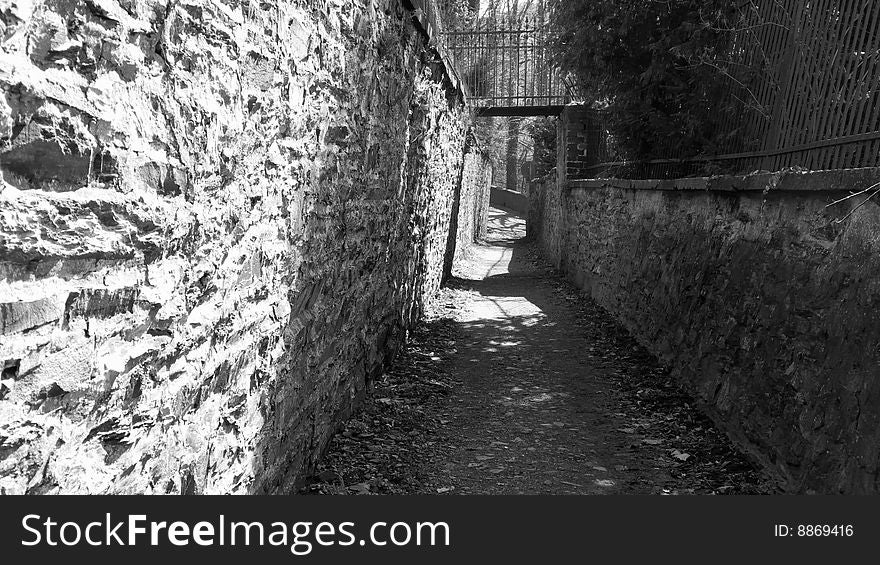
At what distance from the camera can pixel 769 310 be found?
4.27 meters

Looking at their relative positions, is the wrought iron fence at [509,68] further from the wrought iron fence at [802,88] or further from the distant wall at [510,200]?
the distant wall at [510,200]

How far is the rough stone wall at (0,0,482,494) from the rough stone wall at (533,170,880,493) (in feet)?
8.36

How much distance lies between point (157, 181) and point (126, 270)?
0.93 ft

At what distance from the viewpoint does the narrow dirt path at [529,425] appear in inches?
155

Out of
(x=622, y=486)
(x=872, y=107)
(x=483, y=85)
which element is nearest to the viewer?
(x=622, y=486)

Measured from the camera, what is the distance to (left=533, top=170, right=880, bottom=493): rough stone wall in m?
3.32

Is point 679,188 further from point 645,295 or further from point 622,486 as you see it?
point 622,486

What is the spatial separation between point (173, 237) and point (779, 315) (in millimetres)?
3469

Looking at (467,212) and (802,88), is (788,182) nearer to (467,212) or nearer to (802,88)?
(802,88)

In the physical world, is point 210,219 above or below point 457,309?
above

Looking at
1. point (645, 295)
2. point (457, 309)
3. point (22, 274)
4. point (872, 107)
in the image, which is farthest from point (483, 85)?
point (22, 274)

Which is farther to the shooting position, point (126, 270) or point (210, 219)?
point (210, 219)

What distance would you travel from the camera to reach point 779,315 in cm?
414

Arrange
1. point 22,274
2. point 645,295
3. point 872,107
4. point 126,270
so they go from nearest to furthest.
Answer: point 22,274 → point 126,270 → point 872,107 → point 645,295
